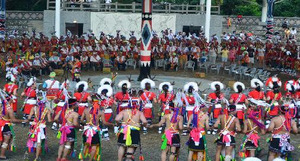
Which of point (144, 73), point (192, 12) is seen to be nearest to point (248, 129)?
point (144, 73)

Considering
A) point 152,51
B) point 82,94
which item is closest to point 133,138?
point 82,94

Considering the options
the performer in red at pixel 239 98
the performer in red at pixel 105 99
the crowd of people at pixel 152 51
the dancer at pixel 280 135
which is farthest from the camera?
the crowd of people at pixel 152 51

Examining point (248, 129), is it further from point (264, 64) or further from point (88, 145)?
point (264, 64)

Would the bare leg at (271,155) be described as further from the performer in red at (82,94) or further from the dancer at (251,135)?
the performer in red at (82,94)

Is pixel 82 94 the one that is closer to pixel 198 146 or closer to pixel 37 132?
pixel 37 132

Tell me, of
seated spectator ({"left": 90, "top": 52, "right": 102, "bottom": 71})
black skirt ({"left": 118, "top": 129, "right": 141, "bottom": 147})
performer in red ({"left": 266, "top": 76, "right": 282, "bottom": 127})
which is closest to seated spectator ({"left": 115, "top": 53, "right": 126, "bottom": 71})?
seated spectator ({"left": 90, "top": 52, "right": 102, "bottom": 71})

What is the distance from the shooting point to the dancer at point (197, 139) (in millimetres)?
11141

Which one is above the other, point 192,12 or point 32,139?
point 192,12

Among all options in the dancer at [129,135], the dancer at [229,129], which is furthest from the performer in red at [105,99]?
the dancer at [229,129]

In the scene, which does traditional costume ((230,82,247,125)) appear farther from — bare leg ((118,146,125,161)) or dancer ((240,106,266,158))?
bare leg ((118,146,125,161))

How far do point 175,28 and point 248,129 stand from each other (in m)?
26.1

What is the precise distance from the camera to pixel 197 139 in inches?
438

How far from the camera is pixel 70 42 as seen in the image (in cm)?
2844

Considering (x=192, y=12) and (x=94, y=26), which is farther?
(x=192, y=12)
